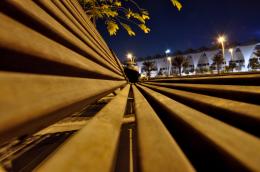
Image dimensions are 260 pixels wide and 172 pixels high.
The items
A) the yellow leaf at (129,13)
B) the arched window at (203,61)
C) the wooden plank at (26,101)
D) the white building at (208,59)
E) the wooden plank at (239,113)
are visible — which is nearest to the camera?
the wooden plank at (26,101)

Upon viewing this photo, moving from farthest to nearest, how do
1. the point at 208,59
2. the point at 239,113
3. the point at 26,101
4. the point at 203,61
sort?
the point at 203,61 → the point at 208,59 → the point at 239,113 → the point at 26,101

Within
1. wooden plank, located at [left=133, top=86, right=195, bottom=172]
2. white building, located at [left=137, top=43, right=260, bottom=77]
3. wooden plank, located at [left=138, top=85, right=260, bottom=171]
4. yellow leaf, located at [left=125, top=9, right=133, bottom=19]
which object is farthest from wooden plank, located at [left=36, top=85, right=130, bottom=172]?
white building, located at [left=137, top=43, right=260, bottom=77]

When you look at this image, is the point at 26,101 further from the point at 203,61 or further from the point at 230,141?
the point at 203,61

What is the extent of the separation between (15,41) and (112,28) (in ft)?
17.0

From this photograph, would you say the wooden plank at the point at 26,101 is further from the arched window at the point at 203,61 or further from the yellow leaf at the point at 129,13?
the arched window at the point at 203,61

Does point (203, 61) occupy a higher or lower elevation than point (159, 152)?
higher

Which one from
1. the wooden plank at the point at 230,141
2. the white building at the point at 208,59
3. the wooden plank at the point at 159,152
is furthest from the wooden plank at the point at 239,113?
the white building at the point at 208,59

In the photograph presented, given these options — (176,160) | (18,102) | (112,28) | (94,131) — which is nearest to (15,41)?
(18,102)

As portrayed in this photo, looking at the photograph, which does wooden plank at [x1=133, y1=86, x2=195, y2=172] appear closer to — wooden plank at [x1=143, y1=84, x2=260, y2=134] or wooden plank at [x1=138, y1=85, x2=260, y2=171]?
wooden plank at [x1=138, y1=85, x2=260, y2=171]

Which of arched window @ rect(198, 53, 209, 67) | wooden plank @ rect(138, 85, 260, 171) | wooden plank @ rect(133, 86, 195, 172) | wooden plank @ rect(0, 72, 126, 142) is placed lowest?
wooden plank @ rect(133, 86, 195, 172)

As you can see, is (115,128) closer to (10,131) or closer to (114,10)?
(10,131)

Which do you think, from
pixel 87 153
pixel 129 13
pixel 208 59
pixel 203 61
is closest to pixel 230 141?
pixel 87 153

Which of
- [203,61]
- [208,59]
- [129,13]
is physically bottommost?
[129,13]

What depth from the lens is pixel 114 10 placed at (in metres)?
5.54
